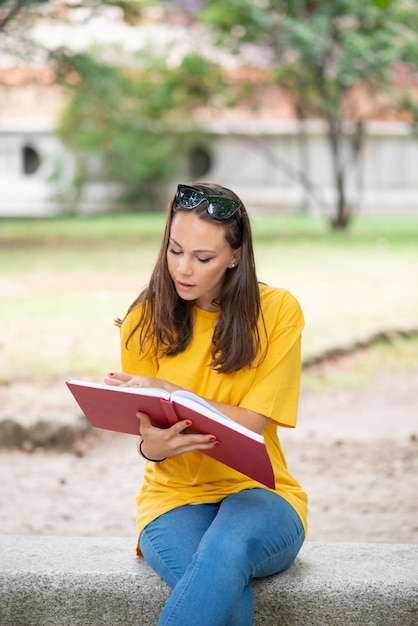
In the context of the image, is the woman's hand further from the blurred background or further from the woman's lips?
the blurred background

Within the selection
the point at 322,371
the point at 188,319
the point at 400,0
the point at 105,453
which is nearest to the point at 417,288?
the point at 322,371

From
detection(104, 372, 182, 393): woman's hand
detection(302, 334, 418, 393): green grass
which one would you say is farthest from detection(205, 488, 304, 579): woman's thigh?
detection(302, 334, 418, 393): green grass

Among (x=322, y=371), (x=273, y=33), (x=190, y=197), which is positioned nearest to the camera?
(x=190, y=197)

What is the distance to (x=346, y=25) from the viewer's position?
17141 millimetres

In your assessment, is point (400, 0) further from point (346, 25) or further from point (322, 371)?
point (322, 371)

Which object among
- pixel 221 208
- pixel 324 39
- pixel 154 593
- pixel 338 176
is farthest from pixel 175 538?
pixel 338 176

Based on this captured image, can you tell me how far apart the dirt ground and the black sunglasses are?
210 cm

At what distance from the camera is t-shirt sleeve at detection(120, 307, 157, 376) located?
2980 mm

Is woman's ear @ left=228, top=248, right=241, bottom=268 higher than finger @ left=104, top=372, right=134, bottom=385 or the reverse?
higher

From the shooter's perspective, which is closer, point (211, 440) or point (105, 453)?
point (211, 440)

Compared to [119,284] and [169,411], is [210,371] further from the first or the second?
[119,284]

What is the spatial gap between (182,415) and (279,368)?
0.38m

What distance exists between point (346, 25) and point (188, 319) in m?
15.1

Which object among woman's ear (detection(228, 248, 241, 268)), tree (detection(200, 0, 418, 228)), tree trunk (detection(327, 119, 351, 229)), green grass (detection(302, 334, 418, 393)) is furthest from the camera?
tree trunk (detection(327, 119, 351, 229))
